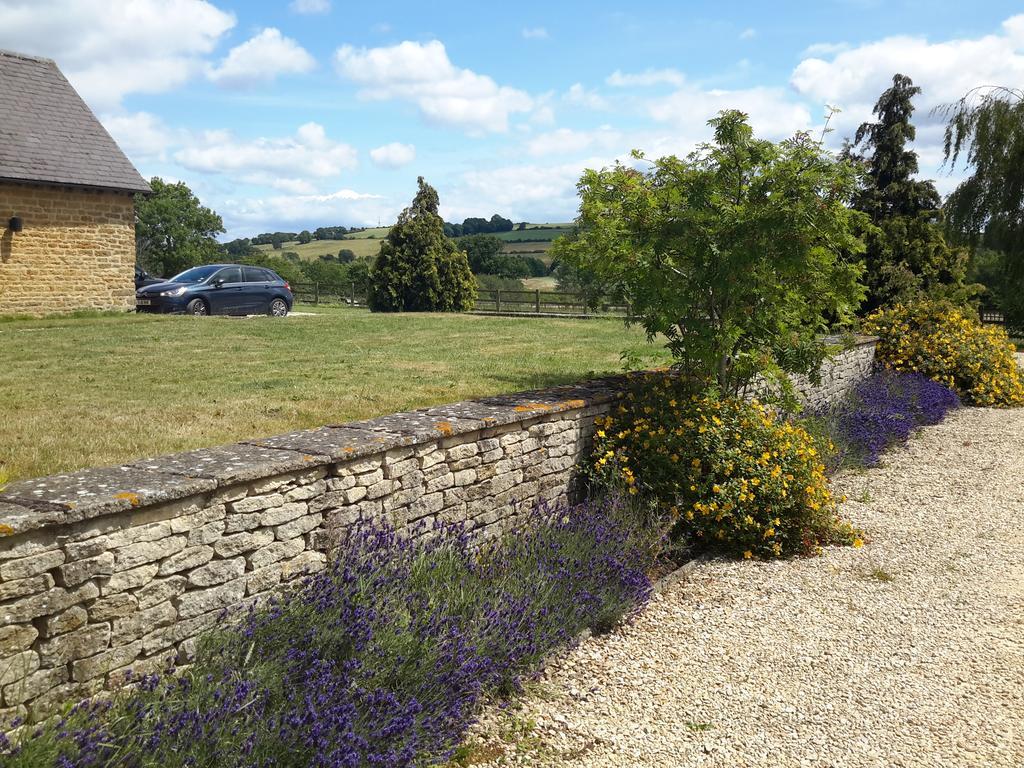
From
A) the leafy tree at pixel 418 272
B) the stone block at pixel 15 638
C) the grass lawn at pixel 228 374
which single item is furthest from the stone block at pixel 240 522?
the leafy tree at pixel 418 272

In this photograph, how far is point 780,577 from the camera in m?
6.07

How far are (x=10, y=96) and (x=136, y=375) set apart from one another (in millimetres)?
14186

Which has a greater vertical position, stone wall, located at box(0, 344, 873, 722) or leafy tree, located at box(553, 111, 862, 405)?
leafy tree, located at box(553, 111, 862, 405)

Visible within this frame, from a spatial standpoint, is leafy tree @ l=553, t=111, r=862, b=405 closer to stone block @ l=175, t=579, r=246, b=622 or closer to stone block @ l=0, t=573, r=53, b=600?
stone block @ l=175, t=579, r=246, b=622

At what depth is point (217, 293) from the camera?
1972cm

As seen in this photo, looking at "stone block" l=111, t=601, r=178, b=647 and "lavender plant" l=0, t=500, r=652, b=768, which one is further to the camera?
"stone block" l=111, t=601, r=178, b=647

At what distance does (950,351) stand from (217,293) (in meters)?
15.7

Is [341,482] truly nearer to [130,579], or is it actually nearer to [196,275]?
[130,579]

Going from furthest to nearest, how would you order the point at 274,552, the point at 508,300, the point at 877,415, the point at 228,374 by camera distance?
the point at 508,300, the point at 877,415, the point at 228,374, the point at 274,552

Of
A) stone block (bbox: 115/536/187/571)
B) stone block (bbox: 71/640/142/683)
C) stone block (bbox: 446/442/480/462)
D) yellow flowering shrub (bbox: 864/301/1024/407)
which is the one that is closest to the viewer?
stone block (bbox: 71/640/142/683)

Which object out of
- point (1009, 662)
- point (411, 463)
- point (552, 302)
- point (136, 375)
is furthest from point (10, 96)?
point (1009, 662)

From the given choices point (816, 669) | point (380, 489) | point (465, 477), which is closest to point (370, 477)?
point (380, 489)

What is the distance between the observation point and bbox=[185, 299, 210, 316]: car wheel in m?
19.5

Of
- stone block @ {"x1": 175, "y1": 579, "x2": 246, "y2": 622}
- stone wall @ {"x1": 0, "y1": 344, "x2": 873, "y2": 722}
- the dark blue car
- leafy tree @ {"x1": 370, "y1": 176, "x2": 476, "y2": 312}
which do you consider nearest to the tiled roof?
the dark blue car
